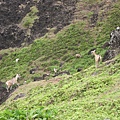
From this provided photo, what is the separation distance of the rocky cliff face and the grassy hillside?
222 cm

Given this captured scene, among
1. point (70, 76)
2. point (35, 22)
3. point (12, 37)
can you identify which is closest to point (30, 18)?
point (35, 22)

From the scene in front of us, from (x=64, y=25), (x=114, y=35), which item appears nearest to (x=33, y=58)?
(x=64, y=25)

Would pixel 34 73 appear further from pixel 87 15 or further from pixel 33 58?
pixel 87 15

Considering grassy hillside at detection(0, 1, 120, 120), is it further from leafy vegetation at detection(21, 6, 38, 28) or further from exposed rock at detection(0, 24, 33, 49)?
leafy vegetation at detection(21, 6, 38, 28)

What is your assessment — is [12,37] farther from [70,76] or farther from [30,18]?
[70,76]

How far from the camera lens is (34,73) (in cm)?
3897

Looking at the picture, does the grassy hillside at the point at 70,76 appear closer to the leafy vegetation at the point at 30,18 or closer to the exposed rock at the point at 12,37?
the exposed rock at the point at 12,37

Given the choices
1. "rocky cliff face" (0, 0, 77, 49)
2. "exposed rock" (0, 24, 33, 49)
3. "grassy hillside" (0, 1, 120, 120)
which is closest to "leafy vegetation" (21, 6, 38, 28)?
"rocky cliff face" (0, 0, 77, 49)

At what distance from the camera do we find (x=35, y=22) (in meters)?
A: 52.9

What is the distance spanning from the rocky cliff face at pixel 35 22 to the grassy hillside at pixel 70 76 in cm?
222

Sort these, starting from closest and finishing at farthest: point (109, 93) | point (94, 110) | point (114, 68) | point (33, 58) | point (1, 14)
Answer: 1. point (94, 110)
2. point (109, 93)
3. point (114, 68)
4. point (33, 58)
5. point (1, 14)

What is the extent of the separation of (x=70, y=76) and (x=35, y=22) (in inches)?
1251

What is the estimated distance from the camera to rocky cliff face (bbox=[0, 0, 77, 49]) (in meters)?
50.2

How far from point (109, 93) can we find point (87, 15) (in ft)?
118
